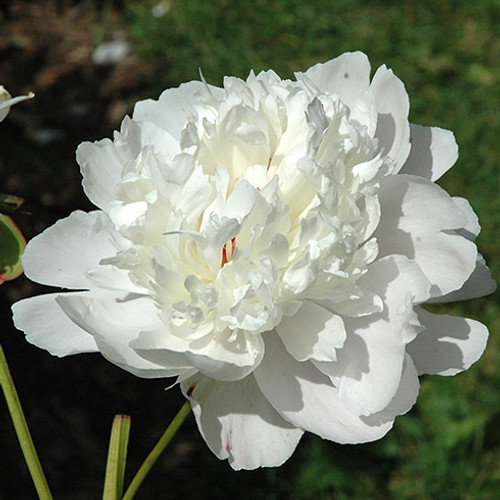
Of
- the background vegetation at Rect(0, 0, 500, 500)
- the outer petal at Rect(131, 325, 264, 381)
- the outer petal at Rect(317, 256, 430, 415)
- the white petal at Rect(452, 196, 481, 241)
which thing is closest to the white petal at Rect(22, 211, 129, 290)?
the outer petal at Rect(131, 325, 264, 381)

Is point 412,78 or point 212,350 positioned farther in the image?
point 412,78

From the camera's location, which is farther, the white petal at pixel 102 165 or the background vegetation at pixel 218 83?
the background vegetation at pixel 218 83

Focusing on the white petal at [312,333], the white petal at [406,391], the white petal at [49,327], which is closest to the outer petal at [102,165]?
the white petal at [49,327]

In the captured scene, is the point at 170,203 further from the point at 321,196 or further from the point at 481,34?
the point at 481,34

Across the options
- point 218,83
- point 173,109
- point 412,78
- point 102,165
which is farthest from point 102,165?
point 412,78

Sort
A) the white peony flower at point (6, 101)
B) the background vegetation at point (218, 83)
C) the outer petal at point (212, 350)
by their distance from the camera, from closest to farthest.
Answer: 1. the outer petal at point (212, 350)
2. the white peony flower at point (6, 101)
3. the background vegetation at point (218, 83)

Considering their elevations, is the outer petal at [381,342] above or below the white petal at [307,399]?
above

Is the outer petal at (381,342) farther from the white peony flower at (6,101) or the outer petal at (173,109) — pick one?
the white peony flower at (6,101)

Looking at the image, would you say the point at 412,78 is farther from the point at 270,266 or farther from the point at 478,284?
the point at 270,266
